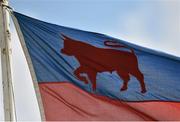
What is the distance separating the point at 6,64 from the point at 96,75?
150 centimetres

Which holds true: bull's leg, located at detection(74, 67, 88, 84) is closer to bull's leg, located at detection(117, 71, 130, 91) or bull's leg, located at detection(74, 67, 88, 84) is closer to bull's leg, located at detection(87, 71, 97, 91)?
bull's leg, located at detection(87, 71, 97, 91)

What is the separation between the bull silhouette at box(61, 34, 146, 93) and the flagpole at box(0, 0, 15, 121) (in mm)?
1011

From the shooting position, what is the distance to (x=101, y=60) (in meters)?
8.06

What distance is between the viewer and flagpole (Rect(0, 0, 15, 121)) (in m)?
7.15

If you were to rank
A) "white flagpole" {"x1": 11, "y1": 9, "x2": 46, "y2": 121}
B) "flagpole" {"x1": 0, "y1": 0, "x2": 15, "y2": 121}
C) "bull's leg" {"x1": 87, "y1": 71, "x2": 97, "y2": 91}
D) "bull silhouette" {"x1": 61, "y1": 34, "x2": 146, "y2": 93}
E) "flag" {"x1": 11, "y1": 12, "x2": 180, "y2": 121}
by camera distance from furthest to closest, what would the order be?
"bull silhouette" {"x1": 61, "y1": 34, "x2": 146, "y2": 93}, "bull's leg" {"x1": 87, "y1": 71, "x2": 97, "y2": 91}, "flag" {"x1": 11, "y1": 12, "x2": 180, "y2": 121}, "white flagpole" {"x1": 11, "y1": 9, "x2": 46, "y2": 121}, "flagpole" {"x1": 0, "y1": 0, "x2": 15, "y2": 121}

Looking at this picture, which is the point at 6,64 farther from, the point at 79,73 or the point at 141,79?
the point at 141,79

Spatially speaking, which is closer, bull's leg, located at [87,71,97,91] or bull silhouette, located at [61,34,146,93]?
bull's leg, located at [87,71,97,91]

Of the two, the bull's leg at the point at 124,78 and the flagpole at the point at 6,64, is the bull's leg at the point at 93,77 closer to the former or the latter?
the bull's leg at the point at 124,78

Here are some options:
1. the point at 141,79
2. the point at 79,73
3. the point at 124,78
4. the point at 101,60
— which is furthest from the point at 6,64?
the point at 141,79

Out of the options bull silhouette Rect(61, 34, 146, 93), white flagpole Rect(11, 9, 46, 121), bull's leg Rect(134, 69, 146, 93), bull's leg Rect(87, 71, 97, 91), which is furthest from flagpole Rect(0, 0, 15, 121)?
bull's leg Rect(134, 69, 146, 93)

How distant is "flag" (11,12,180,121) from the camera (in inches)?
299

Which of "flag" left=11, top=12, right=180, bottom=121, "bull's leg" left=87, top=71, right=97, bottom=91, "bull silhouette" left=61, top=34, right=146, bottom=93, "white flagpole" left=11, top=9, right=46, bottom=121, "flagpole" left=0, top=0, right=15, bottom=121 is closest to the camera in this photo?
"flagpole" left=0, top=0, right=15, bottom=121

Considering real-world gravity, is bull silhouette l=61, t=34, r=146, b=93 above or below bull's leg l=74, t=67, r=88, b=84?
above

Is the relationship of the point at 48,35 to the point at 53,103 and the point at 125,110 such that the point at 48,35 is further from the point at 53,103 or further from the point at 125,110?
the point at 125,110
